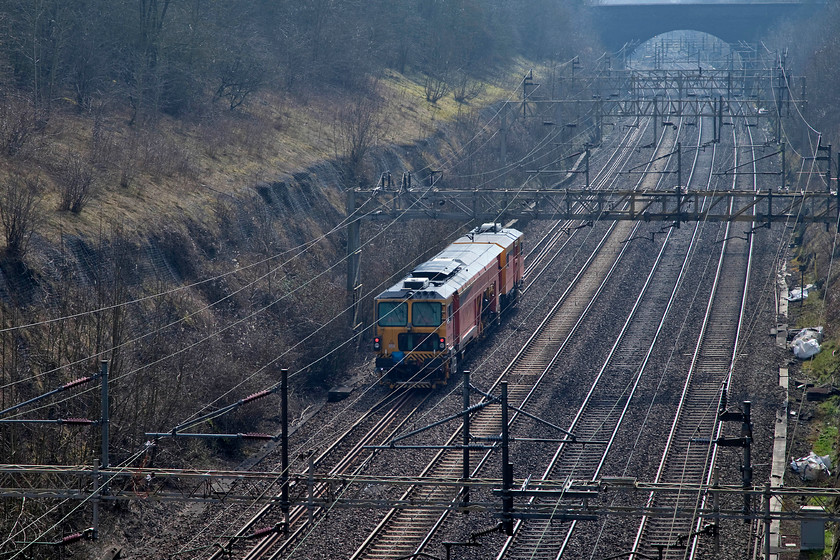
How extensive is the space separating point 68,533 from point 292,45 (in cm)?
3497

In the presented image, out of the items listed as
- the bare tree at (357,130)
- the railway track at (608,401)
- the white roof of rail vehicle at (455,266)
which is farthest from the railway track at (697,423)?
the bare tree at (357,130)

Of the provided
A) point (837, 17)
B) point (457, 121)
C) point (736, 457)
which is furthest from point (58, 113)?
point (837, 17)

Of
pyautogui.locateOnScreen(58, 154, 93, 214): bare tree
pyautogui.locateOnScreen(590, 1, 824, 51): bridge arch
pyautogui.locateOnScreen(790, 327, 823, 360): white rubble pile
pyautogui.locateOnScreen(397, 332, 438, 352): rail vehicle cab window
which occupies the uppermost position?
pyautogui.locateOnScreen(590, 1, 824, 51): bridge arch

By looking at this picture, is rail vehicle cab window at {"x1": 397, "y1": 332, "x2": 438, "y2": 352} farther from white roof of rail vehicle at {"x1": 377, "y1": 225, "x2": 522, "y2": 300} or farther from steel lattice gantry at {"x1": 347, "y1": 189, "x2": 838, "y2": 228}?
steel lattice gantry at {"x1": 347, "y1": 189, "x2": 838, "y2": 228}

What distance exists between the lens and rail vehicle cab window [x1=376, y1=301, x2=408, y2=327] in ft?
78.7

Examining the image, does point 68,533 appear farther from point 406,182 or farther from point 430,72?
point 430,72

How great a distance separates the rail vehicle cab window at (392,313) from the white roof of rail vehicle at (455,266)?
17 cm

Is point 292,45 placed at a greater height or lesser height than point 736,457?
greater

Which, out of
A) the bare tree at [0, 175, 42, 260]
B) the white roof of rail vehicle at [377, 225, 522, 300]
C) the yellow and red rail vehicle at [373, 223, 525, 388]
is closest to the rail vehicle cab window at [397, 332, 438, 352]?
the yellow and red rail vehicle at [373, 223, 525, 388]

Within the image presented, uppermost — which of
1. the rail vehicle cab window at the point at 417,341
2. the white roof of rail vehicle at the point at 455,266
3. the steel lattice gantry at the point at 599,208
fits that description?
the steel lattice gantry at the point at 599,208

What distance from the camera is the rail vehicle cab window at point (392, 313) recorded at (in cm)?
2400

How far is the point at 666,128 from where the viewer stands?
69062 mm

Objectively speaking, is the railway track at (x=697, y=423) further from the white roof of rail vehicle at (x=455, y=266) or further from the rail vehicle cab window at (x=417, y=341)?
the white roof of rail vehicle at (x=455, y=266)

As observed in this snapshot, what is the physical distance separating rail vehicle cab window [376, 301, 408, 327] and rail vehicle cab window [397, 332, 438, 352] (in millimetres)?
318
